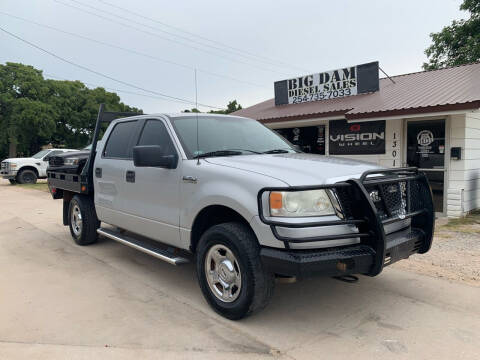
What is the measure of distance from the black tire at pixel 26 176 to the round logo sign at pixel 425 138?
17.3 metres

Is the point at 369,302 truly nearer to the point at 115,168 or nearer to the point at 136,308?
the point at 136,308

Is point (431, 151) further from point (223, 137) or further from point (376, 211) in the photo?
point (376, 211)

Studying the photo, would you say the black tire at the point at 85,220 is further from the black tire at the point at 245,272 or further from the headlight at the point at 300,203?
the headlight at the point at 300,203

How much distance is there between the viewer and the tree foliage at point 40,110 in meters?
29.6

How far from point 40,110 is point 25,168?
12808 mm

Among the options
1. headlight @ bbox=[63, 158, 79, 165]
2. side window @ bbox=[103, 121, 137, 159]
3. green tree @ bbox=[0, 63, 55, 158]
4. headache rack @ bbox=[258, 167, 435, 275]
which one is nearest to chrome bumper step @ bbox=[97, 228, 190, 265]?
side window @ bbox=[103, 121, 137, 159]

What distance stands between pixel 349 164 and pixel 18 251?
504 centimetres

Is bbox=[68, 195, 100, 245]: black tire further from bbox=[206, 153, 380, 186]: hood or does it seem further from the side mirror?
bbox=[206, 153, 380, 186]: hood

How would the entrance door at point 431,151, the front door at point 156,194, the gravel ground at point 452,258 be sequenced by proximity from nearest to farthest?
the front door at point 156,194 < the gravel ground at point 452,258 < the entrance door at point 431,151

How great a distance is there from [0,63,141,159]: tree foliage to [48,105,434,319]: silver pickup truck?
94.3 ft

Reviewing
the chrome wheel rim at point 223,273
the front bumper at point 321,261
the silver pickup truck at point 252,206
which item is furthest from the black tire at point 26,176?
the front bumper at point 321,261

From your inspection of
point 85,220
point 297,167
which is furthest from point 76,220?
point 297,167

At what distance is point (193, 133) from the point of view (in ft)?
13.8

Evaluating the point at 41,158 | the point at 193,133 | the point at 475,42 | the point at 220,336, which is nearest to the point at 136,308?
the point at 220,336
